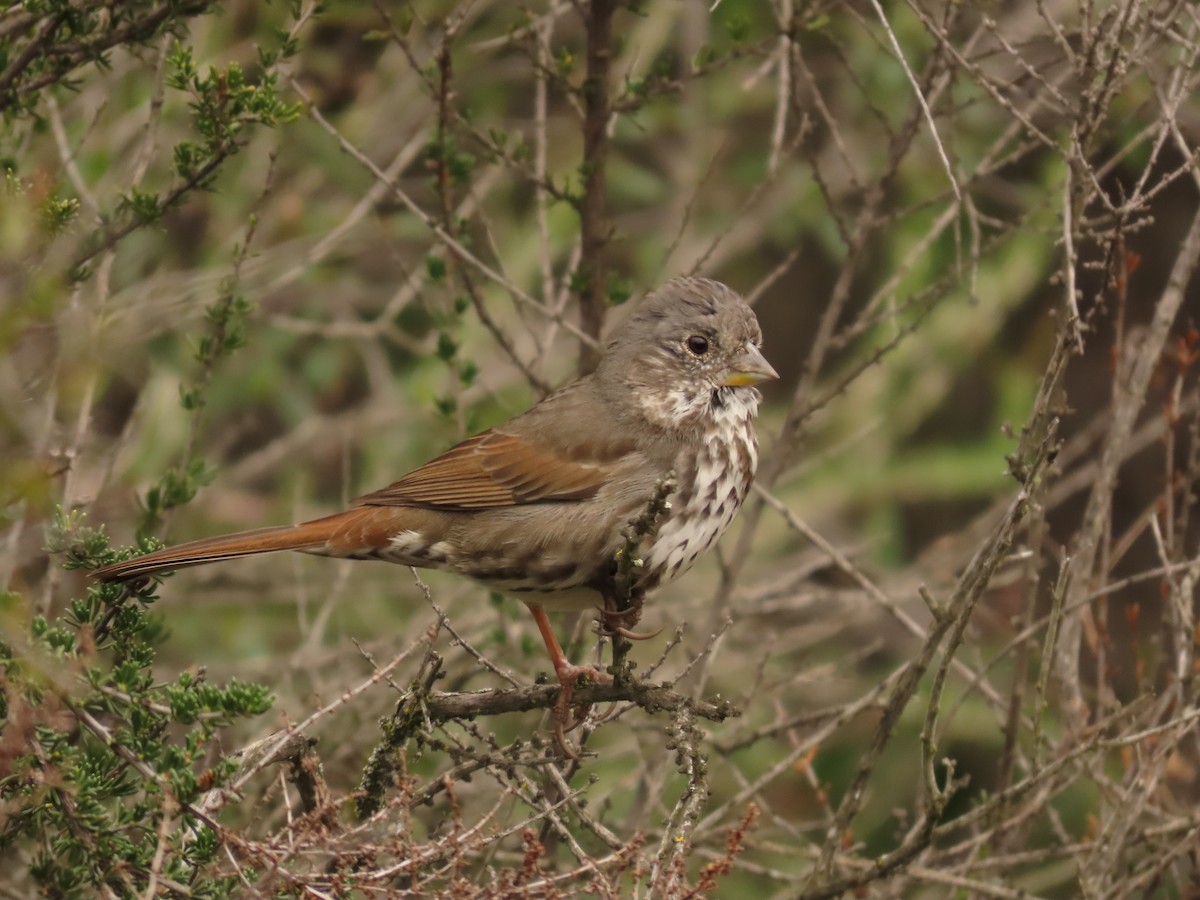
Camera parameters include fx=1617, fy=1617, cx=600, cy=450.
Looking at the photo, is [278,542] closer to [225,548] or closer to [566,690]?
[225,548]

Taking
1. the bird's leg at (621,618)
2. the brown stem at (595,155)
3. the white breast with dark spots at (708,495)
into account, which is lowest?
the bird's leg at (621,618)

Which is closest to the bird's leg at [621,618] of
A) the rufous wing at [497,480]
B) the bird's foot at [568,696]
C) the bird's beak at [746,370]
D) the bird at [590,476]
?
the bird's foot at [568,696]

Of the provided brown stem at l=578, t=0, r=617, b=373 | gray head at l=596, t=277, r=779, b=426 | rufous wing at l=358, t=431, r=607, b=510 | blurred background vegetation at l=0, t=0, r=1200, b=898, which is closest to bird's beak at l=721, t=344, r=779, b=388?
gray head at l=596, t=277, r=779, b=426

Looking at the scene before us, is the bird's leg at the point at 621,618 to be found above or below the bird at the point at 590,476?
below

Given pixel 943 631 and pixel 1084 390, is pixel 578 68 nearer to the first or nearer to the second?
pixel 1084 390

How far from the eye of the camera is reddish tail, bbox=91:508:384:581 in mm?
4117

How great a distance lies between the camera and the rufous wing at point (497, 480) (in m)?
4.73

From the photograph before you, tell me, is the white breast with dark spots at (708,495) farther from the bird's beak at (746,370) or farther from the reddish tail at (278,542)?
the reddish tail at (278,542)

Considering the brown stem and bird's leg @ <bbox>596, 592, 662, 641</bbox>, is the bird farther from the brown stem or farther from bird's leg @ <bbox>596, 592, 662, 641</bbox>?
the brown stem

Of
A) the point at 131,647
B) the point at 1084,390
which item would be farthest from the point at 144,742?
the point at 1084,390

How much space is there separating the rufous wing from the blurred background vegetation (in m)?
0.43

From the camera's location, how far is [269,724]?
5211 mm

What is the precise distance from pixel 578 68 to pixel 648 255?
1.05 metres

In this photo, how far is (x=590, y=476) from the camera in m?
4.70
